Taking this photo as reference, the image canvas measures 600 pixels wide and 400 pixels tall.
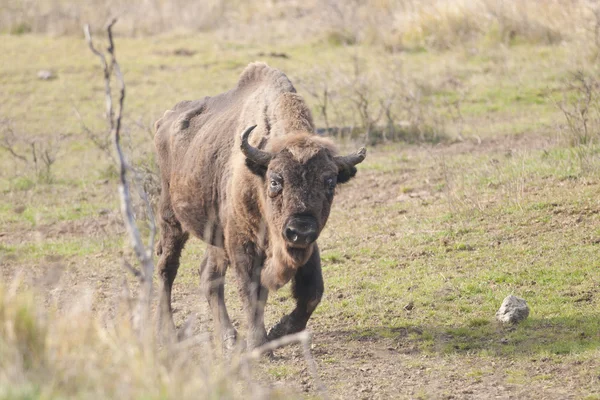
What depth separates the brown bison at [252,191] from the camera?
281 inches

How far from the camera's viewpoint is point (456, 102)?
55.0 feet

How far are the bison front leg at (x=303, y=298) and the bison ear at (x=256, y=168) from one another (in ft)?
2.55

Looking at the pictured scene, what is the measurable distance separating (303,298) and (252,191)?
980mm

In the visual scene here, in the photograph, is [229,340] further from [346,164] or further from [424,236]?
[424,236]

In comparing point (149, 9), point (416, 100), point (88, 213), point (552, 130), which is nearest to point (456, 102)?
point (416, 100)

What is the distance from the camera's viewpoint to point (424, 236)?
34.1 ft

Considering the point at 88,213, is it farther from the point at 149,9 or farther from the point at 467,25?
the point at 149,9

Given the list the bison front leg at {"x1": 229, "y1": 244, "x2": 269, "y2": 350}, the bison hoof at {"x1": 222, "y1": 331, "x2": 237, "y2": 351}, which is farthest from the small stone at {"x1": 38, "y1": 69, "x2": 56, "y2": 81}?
the bison front leg at {"x1": 229, "y1": 244, "x2": 269, "y2": 350}

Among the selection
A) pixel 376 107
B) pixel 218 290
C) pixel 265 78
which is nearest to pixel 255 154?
pixel 218 290

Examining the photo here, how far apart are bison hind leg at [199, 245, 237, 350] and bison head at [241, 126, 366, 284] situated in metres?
1.12

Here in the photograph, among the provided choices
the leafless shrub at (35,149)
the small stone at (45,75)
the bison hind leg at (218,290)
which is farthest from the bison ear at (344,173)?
the small stone at (45,75)

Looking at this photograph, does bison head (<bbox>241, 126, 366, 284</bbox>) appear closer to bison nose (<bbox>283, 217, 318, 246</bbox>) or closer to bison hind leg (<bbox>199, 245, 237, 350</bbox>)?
bison nose (<bbox>283, 217, 318, 246</bbox>)

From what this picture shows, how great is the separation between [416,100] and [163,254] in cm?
775

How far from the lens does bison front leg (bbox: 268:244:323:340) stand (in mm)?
7430
